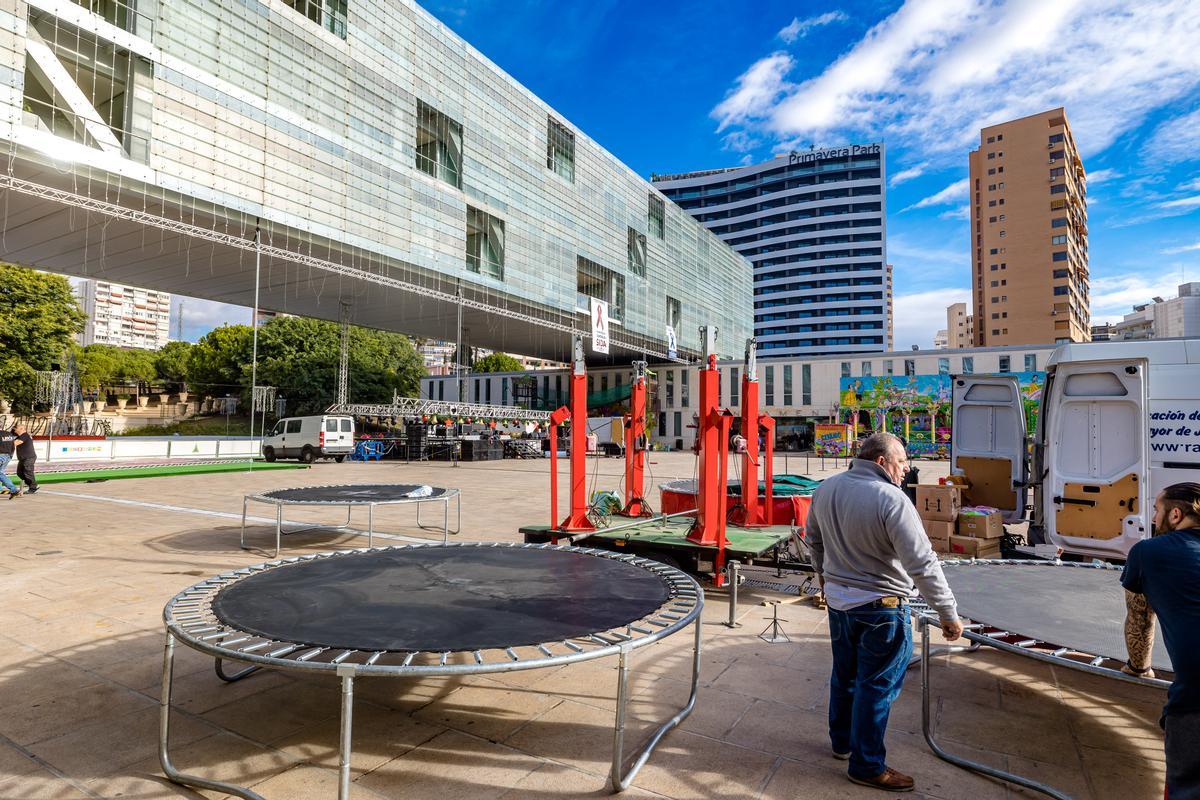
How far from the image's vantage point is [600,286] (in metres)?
47.1

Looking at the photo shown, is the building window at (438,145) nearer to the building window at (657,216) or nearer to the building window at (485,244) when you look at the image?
the building window at (485,244)

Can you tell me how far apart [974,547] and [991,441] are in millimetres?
3004

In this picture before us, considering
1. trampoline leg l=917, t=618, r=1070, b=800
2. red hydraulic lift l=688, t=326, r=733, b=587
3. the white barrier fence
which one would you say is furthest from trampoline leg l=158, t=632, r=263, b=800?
the white barrier fence

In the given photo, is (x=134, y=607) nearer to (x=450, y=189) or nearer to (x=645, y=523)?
(x=645, y=523)

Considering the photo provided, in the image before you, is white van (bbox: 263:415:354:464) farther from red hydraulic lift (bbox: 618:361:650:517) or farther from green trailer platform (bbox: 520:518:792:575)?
green trailer platform (bbox: 520:518:792:575)

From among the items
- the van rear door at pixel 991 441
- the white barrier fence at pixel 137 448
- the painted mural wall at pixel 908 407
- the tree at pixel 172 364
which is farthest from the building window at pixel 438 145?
the tree at pixel 172 364

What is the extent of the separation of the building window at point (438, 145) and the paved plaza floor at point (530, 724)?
30.0 meters

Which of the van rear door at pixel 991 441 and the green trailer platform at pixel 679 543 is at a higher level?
the van rear door at pixel 991 441

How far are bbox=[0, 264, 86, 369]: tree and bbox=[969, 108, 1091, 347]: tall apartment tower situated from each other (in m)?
102

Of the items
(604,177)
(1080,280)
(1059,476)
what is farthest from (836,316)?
(1059,476)

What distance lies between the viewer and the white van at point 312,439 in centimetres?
2920

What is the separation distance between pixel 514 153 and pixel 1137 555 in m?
38.4

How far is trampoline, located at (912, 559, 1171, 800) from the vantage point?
301 centimetres

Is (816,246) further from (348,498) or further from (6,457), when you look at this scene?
(348,498)
